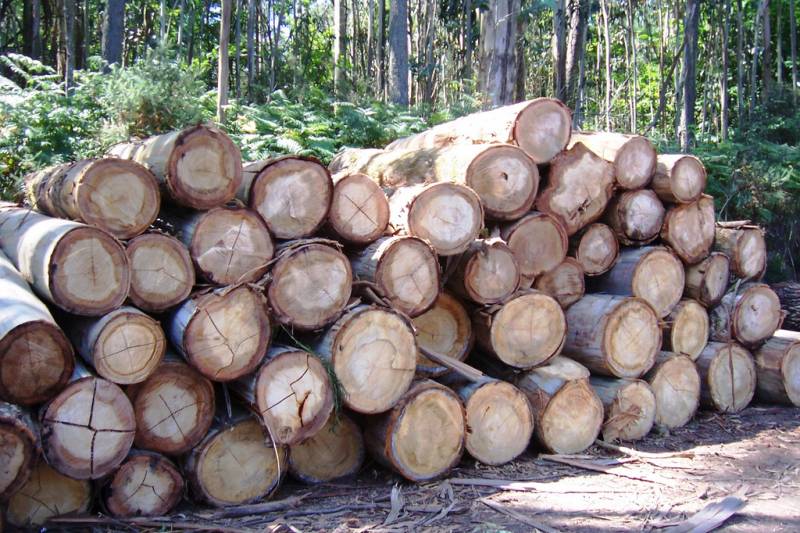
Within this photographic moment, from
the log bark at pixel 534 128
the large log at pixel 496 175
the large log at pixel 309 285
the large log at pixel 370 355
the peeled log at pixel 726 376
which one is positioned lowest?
the peeled log at pixel 726 376

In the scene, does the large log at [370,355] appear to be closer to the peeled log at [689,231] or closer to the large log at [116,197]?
the large log at [116,197]

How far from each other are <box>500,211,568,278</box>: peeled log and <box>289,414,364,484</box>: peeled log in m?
1.78

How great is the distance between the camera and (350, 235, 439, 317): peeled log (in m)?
4.73

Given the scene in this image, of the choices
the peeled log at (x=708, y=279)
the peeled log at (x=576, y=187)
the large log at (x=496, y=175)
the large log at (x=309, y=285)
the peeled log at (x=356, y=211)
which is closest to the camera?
the large log at (x=309, y=285)

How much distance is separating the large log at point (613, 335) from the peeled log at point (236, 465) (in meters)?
2.50

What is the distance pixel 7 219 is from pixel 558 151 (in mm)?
4167

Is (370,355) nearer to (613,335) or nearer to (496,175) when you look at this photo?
(496,175)

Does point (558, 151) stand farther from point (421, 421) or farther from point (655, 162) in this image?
point (421, 421)

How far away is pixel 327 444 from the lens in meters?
4.86

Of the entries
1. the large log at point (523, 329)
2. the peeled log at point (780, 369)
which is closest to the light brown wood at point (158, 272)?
the large log at point (523, 329)

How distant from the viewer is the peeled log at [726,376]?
6293 mm

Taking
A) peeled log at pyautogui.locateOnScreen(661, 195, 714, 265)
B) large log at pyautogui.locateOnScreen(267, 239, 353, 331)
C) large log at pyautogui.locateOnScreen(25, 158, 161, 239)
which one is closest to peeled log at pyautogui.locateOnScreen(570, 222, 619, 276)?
peeled log at pyautogui.locateOnScreen(661, 195, 714, 265)

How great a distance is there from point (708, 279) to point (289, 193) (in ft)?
12.6

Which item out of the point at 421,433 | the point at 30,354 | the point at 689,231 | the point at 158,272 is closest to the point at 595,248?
the point at 689,231
